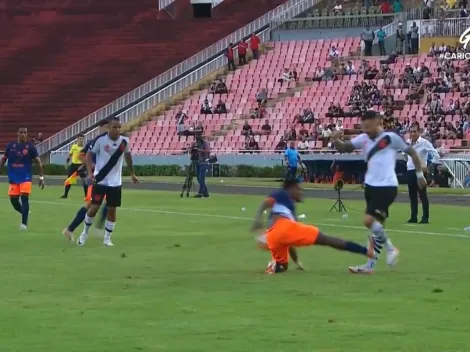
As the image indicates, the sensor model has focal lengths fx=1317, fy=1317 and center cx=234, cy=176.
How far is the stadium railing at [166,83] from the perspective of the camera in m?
62.3

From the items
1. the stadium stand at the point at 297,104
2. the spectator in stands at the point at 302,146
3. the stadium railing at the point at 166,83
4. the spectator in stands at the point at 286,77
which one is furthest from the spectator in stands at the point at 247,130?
the stadium railing at the point at 166,83

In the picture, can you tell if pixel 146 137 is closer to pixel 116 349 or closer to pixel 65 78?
pixel 65 78

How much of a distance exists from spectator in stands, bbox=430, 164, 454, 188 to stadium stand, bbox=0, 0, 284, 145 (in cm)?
2384

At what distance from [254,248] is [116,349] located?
10.2m

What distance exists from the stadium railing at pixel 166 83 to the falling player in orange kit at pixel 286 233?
1815 inches

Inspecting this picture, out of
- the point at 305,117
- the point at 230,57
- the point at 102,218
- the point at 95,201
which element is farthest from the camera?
the point at 230,57

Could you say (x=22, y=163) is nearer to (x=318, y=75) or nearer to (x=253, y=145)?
(x=253, y=145)

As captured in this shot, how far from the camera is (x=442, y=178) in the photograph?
1772 inches

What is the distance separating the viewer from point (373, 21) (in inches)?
2520

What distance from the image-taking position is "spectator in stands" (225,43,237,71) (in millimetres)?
63406

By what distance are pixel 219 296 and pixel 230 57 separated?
49893mm

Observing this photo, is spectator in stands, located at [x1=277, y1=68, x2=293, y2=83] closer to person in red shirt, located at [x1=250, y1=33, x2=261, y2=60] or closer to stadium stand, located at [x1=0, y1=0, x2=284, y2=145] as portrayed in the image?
person in red shirt, located at [x1=250, y1=33, x2=261, y2=60]

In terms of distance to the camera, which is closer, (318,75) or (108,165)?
(108,165)

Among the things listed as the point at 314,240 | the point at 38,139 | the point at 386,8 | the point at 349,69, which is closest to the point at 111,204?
the point at 314,240
